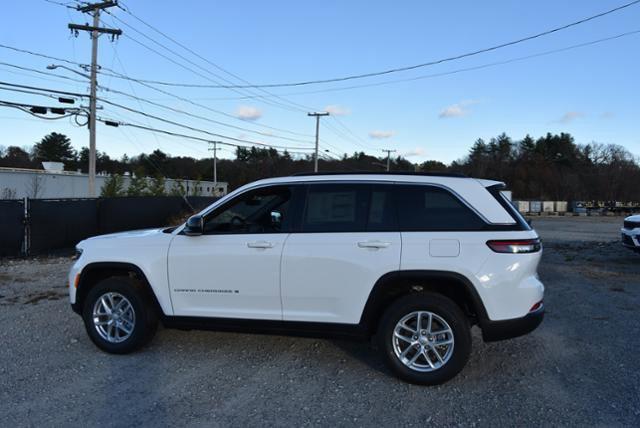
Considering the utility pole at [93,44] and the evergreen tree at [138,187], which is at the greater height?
the utility pole at [93,44]

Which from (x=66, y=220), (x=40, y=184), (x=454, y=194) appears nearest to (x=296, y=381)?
(x=454, y=194)

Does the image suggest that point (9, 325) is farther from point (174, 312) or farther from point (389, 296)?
point (389, 296)

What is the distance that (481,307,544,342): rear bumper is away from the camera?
4.21m

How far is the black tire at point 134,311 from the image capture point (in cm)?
497

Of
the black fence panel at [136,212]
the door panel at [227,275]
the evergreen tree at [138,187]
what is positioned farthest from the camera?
the evergreen tree at [138,187]

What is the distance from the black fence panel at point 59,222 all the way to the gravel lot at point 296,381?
6944 mm

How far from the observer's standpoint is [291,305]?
179 inches

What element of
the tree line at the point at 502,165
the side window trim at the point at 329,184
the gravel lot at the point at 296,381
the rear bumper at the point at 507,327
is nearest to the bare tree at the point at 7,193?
the gravel lot at the point at 296,381

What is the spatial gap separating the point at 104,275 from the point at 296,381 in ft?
7.90

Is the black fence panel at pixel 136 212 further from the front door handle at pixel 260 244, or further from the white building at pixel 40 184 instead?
the white building at pixel 40 184

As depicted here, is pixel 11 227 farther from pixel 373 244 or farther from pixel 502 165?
pixel 502 165

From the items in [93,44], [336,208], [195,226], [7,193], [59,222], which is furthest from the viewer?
[7,193]

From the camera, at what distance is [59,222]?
13.4 metres

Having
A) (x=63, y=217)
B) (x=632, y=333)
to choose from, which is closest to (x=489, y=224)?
(x=632, y=333)
